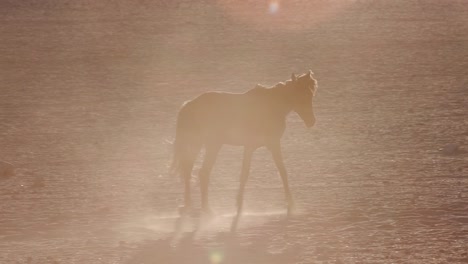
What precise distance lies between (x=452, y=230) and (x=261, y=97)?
2831 mm

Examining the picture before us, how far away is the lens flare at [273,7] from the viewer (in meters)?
36.9

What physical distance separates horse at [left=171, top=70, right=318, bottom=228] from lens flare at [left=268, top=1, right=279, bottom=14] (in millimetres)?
23059

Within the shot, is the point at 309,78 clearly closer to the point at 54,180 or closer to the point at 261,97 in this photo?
the point at 261,97

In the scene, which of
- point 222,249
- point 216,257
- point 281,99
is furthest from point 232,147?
point 216,257

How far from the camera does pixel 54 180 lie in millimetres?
16062

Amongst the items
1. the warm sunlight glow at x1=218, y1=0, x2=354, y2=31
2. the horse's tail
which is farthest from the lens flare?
the horse's tail

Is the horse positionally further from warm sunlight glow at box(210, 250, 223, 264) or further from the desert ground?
warm sunlight glow at box(210, 250, 223, 264)

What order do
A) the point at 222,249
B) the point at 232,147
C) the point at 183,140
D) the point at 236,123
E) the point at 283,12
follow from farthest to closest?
the point at 283,12 < the point at 232,147 < the point at 183,140 < the point at 236,123 < the point at 222,249

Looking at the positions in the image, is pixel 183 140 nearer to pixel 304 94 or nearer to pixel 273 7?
pixel 304 94

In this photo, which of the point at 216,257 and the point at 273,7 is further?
the point at 273,7

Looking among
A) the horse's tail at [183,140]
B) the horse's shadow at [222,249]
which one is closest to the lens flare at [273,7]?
the horse's tail at [183,140]

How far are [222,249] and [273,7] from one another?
1058 inches

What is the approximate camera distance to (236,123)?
13.6 m

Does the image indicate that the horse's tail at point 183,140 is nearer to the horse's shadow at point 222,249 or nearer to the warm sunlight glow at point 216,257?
the horse's shadow at point 222,249
